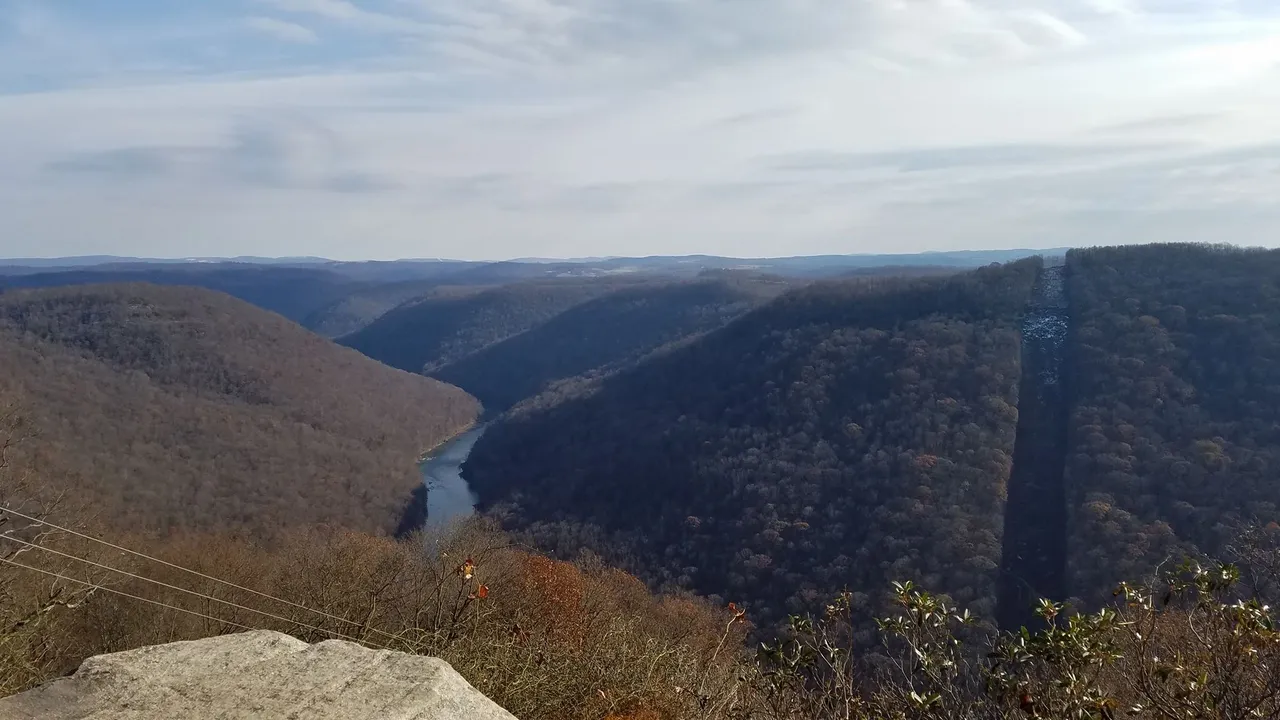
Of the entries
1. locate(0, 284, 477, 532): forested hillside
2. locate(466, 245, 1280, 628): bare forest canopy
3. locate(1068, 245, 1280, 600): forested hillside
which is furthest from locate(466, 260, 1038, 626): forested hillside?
locate(0, 284, 477, 532): forested hillside

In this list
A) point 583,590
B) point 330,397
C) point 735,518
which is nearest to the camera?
point 583,590

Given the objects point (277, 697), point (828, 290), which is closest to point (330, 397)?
point (828, 290)

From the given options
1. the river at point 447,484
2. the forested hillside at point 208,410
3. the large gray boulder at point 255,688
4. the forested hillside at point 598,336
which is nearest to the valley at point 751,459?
the forested hillside at point 208,410

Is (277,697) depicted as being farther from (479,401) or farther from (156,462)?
(479,401)

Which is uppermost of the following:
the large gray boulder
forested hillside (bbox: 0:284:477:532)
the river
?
the large gray boulder

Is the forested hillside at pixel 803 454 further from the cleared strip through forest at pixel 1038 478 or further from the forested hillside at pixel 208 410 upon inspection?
the forested hillside at pixel 208 410

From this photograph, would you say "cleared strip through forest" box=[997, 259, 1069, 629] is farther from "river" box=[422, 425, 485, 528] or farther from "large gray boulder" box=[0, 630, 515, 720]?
"large gray boulder" box=[0, 630, 515, 720]

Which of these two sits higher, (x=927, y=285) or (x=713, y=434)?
(x=927, y=285)
